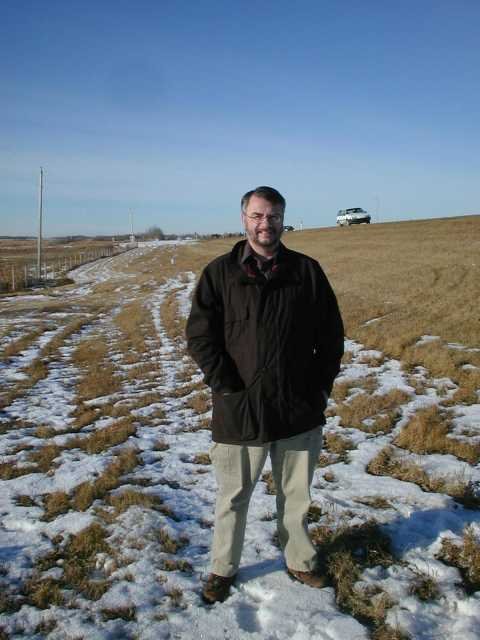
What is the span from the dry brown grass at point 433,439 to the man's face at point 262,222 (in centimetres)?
363

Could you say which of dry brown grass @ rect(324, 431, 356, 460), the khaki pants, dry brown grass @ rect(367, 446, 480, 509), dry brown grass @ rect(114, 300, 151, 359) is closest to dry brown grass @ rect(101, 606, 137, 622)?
the khaki pants

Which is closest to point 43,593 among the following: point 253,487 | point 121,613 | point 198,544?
point 121,613

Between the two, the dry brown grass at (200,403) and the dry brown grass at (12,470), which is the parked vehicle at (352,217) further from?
the dry brown grass at (12,470)

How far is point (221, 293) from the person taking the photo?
3.00 m

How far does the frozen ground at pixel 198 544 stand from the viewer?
112 inches

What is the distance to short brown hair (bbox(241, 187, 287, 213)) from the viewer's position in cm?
287

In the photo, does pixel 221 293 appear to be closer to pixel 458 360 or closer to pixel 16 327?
pixel 458 360

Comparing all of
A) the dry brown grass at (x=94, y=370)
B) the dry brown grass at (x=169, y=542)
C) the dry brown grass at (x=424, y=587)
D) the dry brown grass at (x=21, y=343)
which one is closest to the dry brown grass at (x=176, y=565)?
the dry brown grass at (x=169, y=542)

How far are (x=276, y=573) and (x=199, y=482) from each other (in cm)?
176

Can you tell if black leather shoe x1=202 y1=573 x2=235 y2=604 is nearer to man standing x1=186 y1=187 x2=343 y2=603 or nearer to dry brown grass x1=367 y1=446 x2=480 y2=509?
man standing x1=186 y1=187 x2=343 y2=603

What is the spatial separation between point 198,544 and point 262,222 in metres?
2.67

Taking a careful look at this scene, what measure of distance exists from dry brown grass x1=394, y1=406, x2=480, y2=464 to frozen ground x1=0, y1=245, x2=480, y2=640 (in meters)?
0.17

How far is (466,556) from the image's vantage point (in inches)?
134

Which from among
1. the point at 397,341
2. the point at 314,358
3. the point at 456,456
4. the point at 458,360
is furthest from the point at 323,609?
Result: the point at 397,341
